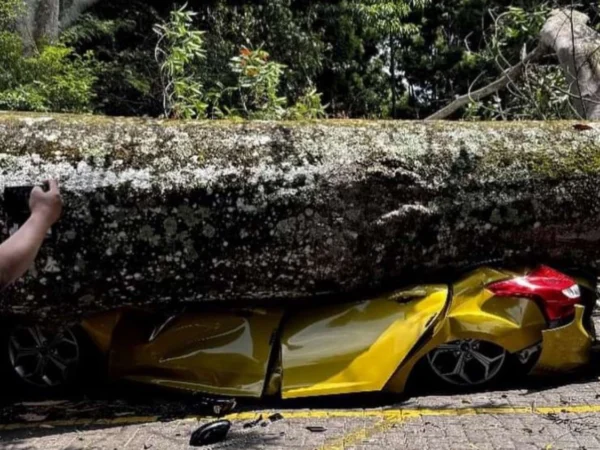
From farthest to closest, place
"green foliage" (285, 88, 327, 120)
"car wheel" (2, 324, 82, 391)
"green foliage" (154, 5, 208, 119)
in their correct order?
"green foliage" (285, 88, 327, 120) < "green foliage" (154, 5, 208, 119) < "car wheel" (2, 324, 82, 391)

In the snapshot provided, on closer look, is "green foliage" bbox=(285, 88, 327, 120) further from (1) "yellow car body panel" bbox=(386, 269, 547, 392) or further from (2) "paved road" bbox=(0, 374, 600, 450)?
(2) "paved road" bbox=(0, 374, 600, 450)

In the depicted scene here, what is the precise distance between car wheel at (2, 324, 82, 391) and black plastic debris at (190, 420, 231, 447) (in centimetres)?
139

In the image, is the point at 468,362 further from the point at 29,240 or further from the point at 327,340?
the point at 29,240

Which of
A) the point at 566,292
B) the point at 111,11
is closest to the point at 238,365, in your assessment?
the point at 566,292

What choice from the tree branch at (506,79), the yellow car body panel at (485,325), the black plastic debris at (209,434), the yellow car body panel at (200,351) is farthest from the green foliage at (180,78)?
the black plastic debris at (209,434)

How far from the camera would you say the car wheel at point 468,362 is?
5203 mm

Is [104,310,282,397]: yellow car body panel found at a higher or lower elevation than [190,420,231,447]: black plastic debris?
higher

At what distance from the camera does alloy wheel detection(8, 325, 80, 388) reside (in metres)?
5.41

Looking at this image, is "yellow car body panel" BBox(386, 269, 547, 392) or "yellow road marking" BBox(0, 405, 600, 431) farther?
"yellow car body panel" BBox(386, 269, 547, 392)

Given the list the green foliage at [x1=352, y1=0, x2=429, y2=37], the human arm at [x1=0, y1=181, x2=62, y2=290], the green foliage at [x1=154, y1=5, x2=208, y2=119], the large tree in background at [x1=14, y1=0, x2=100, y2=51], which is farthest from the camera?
the green foliage at [x1=352, y1=0, x2=429, y2=37]

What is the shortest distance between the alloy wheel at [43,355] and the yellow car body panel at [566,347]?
10.7 feet

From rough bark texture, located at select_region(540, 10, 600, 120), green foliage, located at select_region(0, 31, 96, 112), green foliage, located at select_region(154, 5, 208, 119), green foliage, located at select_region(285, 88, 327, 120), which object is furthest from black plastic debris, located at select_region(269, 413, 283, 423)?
green foliage, located at select_region(0, 31, 96, 112)

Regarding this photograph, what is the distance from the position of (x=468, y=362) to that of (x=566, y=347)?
672mm

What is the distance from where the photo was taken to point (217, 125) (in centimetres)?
553
